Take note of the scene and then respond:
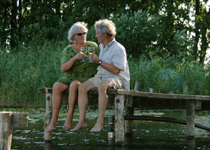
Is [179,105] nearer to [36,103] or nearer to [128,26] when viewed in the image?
[36,103]

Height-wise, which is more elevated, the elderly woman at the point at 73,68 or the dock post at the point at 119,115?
the elderly woman at the point at 73,68

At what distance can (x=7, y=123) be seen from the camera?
387 centimetres

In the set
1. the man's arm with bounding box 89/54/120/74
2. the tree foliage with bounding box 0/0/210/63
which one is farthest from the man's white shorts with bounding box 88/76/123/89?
the tree foliage with bounding box 0/0/210/63

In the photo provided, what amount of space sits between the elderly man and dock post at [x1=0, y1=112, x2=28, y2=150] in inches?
38.9

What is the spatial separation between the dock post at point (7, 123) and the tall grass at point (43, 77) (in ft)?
21.4

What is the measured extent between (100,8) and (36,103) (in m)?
9.07

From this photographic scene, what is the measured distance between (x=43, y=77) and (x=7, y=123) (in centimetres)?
721

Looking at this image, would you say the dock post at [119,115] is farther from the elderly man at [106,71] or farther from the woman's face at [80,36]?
the woman's face at [80,36]

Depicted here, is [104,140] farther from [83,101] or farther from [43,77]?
[43,77]

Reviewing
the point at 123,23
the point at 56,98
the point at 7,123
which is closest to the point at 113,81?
the point at 56,98

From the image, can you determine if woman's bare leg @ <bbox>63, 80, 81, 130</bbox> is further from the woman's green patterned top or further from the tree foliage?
the tree foliage

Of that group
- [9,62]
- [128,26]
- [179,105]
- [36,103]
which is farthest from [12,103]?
[128,26]

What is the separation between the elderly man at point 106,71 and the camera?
4711 mm

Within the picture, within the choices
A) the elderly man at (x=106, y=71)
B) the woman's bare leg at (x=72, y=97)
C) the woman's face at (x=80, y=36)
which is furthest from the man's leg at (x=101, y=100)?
the woman's face at (x=80, y=36)
